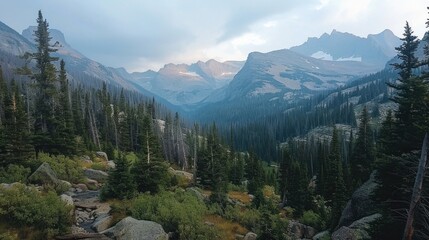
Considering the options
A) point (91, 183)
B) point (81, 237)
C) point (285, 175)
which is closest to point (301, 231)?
point (91, 183)

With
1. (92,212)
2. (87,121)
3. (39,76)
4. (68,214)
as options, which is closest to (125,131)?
(87,121)

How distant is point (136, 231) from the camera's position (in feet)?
57.9

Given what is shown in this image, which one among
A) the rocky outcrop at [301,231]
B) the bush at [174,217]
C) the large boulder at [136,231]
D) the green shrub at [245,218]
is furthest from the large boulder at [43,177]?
the rocky outcrop at [301,231]

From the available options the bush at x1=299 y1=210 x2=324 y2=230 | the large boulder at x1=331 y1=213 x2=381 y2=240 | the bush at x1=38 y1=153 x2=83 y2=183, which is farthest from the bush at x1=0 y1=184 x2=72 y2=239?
the bush at x1=299 y1=210 x2=324 y2=230

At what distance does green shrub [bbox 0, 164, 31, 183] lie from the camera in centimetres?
2536

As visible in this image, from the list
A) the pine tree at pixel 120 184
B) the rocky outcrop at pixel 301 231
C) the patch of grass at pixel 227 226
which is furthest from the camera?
the rocky outcrop at pixel 301 231

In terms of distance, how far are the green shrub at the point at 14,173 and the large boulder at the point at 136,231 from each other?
11410 mm

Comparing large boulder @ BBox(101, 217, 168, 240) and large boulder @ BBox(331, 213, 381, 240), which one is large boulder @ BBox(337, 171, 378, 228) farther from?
large boulder @ BBox(101, 217, 168, 240)

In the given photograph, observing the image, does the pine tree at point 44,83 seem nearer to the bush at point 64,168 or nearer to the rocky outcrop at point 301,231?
the bush at point 64,168

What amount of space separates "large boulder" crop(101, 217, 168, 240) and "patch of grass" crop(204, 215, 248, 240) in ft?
21.6

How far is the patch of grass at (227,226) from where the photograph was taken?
24.5 m

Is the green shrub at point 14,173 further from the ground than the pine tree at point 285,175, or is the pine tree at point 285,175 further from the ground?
the green shrub at point 14,173

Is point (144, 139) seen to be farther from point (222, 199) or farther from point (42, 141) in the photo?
point (42, 141)

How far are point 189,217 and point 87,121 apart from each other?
255 ft
